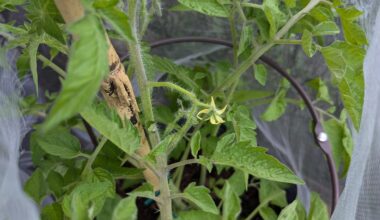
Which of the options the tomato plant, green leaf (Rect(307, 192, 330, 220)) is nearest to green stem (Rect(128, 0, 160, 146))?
the tomato plant

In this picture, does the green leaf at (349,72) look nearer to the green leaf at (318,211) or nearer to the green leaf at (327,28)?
the green leaf at (327,28)

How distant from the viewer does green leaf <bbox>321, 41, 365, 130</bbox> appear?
1.63 ft

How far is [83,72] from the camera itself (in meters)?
0.25

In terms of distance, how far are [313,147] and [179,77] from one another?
1.20 feet

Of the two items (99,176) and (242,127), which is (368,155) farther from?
(99,176)

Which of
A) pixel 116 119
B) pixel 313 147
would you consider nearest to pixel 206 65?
pixel 313 147

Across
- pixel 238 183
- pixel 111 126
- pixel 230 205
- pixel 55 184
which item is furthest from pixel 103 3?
pixel 238 183

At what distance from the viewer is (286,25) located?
0.54m

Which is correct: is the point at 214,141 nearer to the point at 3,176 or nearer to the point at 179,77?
the point at 179,77

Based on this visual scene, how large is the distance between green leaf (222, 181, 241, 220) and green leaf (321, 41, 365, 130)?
0.49 feet

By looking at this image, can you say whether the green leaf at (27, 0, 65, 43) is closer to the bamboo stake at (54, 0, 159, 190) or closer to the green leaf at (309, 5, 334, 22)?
the bamboo stake at (54, 0, 159, 190)

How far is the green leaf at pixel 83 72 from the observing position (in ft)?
0.78

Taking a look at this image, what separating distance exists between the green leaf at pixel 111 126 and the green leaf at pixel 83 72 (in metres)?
0.13

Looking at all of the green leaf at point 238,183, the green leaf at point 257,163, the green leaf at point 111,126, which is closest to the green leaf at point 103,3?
the green leaf at point 111,126
